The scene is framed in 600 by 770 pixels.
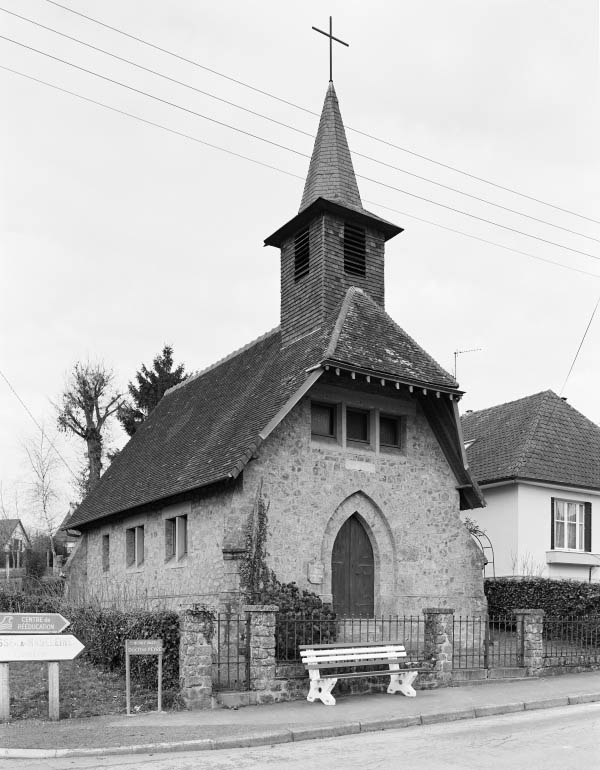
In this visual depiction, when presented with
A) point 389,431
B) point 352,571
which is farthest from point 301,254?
point 352,571

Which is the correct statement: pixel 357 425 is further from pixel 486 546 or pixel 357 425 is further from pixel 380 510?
pixel 486 546

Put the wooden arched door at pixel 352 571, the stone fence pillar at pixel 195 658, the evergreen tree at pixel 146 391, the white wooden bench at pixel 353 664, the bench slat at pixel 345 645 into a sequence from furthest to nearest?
the evergreen tree at pixel 146 391 < the wooden arched door at pixel 352 571 < the bench slat at pixel 345 645 < the white wooden bench at pixel 353 664 < the stone fence pillar at pixel 195 658

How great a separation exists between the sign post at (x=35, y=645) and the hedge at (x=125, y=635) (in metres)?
2.09

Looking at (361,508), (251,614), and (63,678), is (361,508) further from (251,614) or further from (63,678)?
(63,678)

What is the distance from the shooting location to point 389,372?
19.2m

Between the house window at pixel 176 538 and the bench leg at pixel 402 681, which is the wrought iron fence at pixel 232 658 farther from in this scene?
the house window at pixel 176 538

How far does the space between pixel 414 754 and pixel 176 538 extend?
1136 cm

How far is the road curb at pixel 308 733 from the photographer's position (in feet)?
34.9

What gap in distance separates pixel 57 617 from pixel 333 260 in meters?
11.8

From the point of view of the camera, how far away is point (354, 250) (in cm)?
2247

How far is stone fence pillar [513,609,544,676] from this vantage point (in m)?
17.9

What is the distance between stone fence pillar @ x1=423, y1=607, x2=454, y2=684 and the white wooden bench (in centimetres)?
56

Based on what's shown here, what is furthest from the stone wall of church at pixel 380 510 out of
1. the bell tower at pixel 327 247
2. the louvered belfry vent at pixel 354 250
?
the louvered belfry vent at pixel 354 250

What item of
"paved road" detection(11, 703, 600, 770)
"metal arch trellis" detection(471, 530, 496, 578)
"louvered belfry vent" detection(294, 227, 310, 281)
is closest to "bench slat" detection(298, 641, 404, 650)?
"paved road" detection(11, 703, 600, 770)
